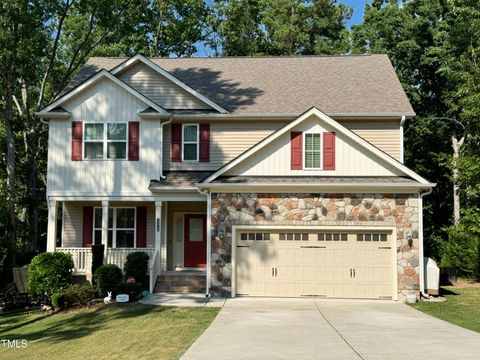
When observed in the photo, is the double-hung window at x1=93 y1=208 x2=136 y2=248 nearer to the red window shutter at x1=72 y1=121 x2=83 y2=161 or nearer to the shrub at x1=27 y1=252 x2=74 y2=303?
the red window shutter at x1=72 y1=121 x2=83 y2=161

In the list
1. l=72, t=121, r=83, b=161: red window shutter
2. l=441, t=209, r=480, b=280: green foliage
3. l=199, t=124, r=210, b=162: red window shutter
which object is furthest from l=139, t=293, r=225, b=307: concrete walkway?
l=441, t=209, r=480, b=280: green foliage

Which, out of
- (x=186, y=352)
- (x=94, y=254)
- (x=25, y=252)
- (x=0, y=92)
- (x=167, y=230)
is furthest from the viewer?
(x=0, y=92)

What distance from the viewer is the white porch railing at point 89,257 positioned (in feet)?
63.3

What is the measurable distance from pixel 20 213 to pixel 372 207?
26432 millimetres

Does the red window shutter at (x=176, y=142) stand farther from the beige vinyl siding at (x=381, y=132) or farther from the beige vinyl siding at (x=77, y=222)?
the beige vinyl siding at (x=381, y=132)

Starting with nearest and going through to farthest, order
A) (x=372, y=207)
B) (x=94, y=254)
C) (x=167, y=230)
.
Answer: (x=372, y=207), (x=94, y=254), (x=167, y=230)

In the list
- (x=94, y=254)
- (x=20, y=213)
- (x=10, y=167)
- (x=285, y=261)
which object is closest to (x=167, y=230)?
(x=94, y=254)

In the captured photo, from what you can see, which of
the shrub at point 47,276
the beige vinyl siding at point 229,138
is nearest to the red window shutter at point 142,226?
the beige vinyl siding at point 229,138

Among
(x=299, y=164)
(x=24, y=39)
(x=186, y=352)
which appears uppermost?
(x=24, y=39)

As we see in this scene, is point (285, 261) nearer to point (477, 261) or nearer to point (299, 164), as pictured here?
point (299, 164)

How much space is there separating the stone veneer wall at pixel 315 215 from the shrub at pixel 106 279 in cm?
303

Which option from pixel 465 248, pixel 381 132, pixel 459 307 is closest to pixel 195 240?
pixel 381 132

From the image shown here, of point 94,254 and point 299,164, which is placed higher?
point 299,164

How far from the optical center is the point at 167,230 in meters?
21.1
